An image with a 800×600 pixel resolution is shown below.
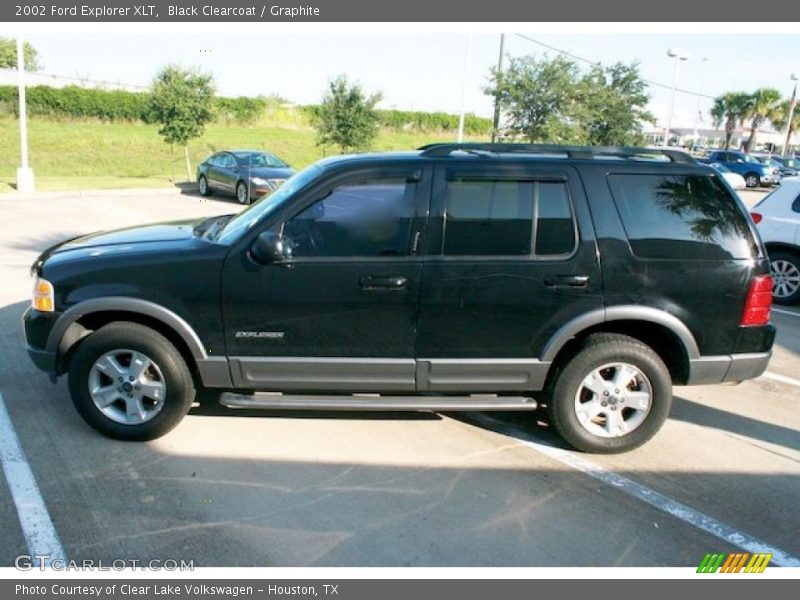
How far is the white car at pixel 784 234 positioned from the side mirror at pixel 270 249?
7168mm

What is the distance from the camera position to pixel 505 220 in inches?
158

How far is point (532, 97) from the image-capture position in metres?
18.1

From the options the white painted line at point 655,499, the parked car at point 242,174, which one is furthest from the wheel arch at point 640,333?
the parked car at point 242,174

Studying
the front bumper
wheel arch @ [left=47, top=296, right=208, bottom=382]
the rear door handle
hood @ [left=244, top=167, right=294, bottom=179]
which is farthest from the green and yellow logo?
hood @ [left=244, top=167, right=294, bottom=179]

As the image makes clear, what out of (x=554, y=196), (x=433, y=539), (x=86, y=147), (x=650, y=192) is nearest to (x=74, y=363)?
(x=433, y=539)

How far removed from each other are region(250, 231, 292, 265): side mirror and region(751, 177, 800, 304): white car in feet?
23.5

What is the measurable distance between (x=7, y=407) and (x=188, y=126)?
737 inches

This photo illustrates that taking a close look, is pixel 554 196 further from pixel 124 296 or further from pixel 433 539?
pixel 124 296

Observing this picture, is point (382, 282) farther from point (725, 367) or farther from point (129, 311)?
point (725, 367)

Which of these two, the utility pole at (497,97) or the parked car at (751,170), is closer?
the utility pole at (497,97)

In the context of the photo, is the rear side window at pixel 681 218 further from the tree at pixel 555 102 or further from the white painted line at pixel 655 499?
the tree at pixel 555 102

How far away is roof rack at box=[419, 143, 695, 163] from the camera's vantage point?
4223mm

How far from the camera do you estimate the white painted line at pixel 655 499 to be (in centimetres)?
324

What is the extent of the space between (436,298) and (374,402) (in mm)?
744
